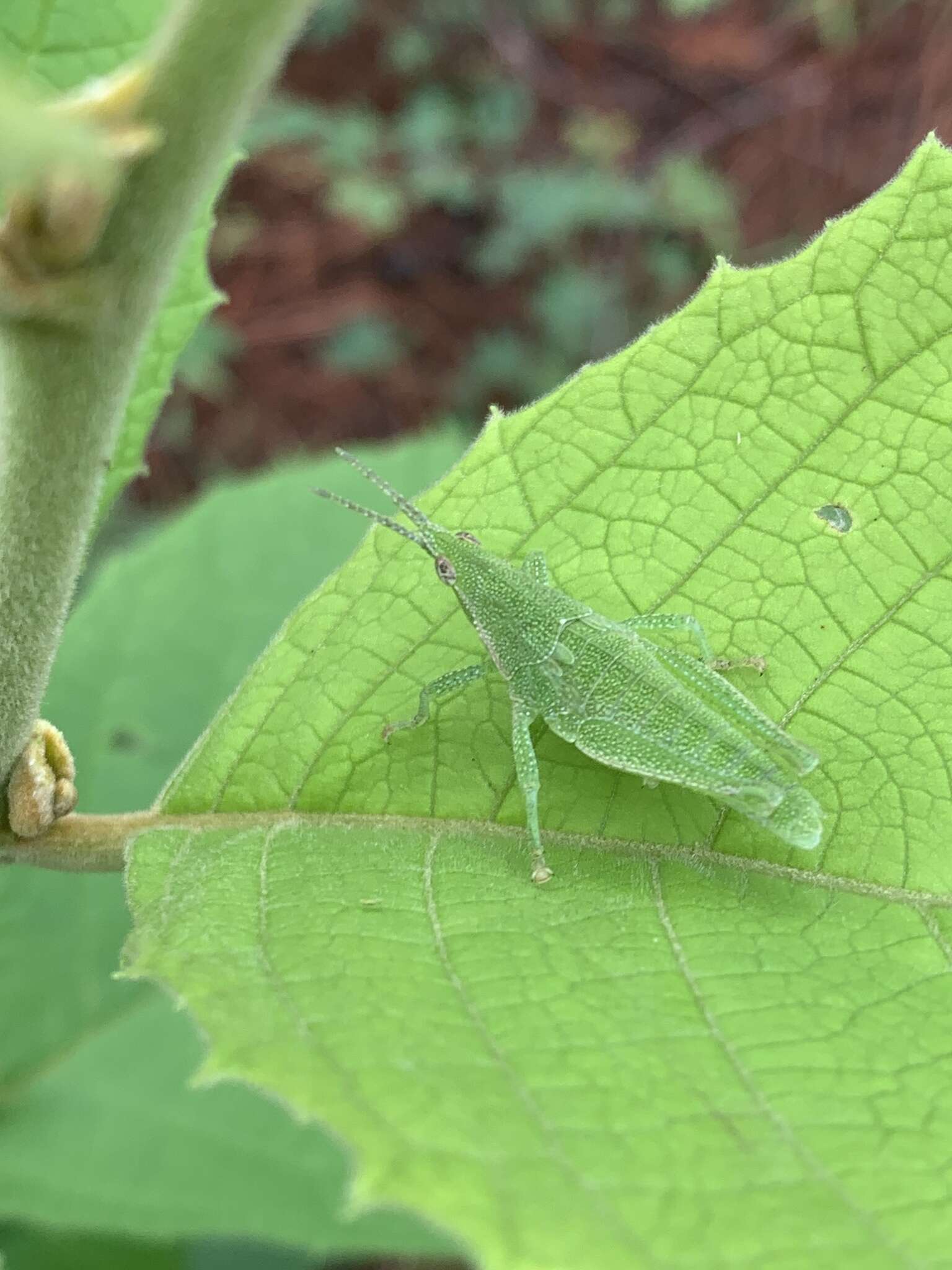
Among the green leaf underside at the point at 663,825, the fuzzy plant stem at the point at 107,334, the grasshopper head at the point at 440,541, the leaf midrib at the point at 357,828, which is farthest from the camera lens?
the grasshopper head at the point at 440,541

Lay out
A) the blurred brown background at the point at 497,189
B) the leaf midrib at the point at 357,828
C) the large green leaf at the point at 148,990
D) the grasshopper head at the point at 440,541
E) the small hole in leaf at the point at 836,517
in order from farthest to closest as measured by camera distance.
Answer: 1. the blurred brown background at the point at 497,189
2. the large green leaf at the point at 148,990
3. the grasshopper head at the point at 440,541
4. the small hole in leaf at the point at 836,517
5. the leaf midrib at the point at 357,828

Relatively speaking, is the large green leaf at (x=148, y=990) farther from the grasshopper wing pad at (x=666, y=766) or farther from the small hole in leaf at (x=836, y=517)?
the small hole in leaf at (x=836, y=517)

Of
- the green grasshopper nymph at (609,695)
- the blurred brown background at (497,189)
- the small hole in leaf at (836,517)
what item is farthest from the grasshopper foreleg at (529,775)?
the blurred brown background at (497,189)

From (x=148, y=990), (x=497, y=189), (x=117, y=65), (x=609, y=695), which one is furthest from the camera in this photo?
(x=497, y=189)

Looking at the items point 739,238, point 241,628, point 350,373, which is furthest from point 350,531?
point 739,238

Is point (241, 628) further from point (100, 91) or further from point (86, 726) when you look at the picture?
point (100, 91)

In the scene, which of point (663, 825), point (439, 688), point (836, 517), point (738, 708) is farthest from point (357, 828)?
point (836, 517)

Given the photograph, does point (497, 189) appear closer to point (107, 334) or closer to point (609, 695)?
point (609, 695)
